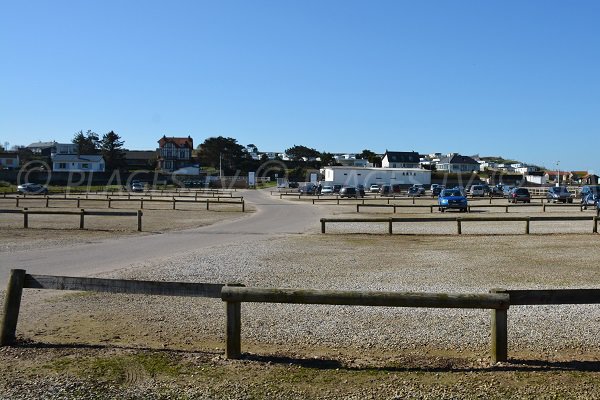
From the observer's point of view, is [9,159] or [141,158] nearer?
[9,159]

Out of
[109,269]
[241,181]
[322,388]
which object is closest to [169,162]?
[241,181]

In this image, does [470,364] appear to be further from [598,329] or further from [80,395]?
[80,395]

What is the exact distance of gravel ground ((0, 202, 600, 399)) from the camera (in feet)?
18.7

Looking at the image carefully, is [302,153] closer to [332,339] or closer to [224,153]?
[224,153]

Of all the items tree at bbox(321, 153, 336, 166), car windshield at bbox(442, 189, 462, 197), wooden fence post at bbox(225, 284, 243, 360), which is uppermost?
tree at bbox(321, 153, 336, 166)

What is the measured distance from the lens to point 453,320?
8570 mm

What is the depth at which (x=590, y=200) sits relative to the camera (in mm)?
44500

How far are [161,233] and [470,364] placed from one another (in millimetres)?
19480

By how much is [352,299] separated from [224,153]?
13769 cm

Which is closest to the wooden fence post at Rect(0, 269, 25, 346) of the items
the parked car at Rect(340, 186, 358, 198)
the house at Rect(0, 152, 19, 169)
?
the parked car at Rect(340, 186, 358, 198)

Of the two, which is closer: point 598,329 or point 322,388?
point 322,388

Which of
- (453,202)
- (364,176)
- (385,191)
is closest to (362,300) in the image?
(453,202)

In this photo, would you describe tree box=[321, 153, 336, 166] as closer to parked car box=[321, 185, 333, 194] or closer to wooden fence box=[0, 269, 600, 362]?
parked car box=[321, 185, 333, 194]

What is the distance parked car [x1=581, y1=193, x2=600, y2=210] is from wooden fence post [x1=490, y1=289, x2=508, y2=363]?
40.5m
